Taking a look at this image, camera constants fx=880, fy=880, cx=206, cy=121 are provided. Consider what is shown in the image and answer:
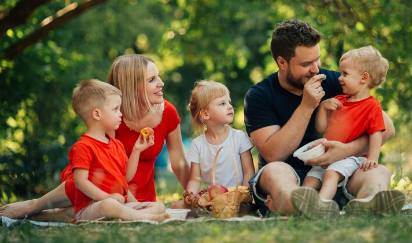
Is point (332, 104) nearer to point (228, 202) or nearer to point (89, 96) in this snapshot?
point (228, 202)

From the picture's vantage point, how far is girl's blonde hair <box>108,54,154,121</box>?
6.52 meters

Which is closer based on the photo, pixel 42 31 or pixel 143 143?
pixel 143 143

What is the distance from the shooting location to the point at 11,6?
10.4 meters

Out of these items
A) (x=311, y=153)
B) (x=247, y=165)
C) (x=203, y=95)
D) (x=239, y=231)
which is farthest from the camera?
(x=203, y=95)

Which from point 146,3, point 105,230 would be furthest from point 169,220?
point 146,3

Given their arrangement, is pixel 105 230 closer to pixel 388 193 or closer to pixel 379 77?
pixel 388 193

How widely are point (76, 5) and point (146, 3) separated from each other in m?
8.20

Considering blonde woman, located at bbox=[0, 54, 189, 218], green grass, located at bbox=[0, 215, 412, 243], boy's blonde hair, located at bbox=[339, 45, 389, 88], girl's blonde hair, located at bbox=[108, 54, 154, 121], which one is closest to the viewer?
Result: green grass, located at bbox=[0, 215, 412, 243]

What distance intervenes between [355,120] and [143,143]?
1514 millimetres

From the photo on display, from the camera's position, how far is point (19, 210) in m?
6.39

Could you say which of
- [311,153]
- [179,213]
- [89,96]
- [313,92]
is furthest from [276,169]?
[89,96]

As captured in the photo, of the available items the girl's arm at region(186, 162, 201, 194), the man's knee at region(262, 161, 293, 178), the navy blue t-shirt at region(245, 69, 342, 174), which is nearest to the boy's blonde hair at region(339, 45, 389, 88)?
the navy blue t-shirt at region(245, 69, 342, 174)

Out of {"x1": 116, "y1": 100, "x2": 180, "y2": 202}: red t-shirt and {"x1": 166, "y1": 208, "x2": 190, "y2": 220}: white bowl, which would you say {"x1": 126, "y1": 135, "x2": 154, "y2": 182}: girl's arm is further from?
{"x1": 166, "y1": 208, "x2": 190, "y2": 220}: white bowl

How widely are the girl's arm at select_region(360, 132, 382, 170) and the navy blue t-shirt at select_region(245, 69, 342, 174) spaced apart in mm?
540
